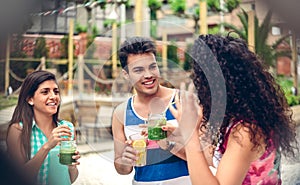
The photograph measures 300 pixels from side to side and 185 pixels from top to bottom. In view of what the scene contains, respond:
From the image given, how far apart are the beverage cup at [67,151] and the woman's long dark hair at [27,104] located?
0.12 m

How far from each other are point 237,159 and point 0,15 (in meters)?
1.14

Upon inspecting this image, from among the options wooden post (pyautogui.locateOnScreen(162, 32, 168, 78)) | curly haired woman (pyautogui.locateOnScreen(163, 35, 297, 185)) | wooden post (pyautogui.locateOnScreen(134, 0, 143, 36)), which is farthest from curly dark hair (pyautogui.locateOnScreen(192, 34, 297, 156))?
wooden post (pyautogui.locateOnScreen(134, 0, 143, 36))

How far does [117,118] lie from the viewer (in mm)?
1832

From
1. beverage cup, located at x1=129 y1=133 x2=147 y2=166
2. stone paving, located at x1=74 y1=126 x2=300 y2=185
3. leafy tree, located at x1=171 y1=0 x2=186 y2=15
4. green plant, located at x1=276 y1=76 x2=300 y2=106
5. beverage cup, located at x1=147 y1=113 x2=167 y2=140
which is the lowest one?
stone paving, located at x1=74 y1=126 x2=300 y2=185

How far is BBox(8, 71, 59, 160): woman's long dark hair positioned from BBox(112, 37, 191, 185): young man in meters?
0.30

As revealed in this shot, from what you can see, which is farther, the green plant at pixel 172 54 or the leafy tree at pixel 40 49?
the leafy tree at pixel 40 49

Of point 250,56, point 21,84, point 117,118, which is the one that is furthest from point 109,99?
point 250,56

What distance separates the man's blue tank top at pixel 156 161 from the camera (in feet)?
5.86

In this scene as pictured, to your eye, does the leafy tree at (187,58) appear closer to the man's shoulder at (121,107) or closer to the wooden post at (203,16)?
the wooden post at (203,16)

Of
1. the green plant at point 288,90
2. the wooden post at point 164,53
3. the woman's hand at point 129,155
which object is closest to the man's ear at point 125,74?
the wooden post at point 164,53

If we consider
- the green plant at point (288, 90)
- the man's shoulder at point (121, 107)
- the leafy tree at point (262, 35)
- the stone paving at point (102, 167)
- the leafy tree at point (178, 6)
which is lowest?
the stone paving at point (102, 167)

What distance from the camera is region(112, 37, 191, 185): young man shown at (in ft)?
5.75

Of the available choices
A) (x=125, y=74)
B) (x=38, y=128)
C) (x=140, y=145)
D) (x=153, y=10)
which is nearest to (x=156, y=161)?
(x=140, y=145)

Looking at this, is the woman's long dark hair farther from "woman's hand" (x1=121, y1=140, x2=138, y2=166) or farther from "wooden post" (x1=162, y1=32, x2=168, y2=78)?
"wooden post" (x1=162, y1=32, x2=168, y2=78)
